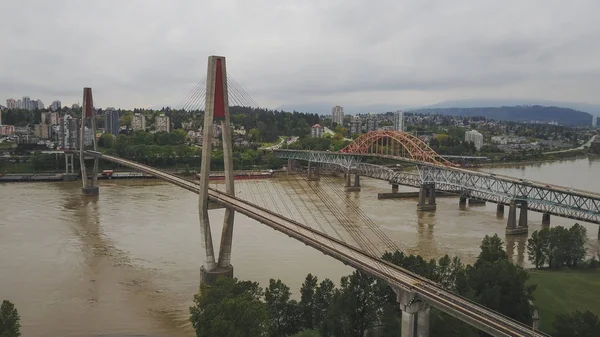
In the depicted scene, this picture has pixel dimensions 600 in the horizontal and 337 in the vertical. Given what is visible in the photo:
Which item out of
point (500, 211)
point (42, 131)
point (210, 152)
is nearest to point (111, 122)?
point (42, 131)

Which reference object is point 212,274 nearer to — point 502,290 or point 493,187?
point 502,290

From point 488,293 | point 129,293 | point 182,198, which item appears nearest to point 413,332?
point 488,293

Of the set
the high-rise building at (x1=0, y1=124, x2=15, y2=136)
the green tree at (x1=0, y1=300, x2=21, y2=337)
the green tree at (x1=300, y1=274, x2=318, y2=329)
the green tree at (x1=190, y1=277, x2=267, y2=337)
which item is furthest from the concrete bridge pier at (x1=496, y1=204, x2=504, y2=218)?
the high-rise building at (x1=0, y1=124, x2=15, y2=136)

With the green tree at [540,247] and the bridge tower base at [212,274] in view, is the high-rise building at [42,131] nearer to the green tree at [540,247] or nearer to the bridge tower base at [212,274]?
the bridge tower base at [212,274]

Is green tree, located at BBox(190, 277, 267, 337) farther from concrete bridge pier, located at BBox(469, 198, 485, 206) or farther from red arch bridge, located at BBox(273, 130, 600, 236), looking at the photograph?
concrete bridge pier, located at BBox(469, 198, 485, 206)

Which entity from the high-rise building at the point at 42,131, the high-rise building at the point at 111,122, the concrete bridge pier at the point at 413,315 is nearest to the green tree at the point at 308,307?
the concrete bridge pier at the point at 413,315
